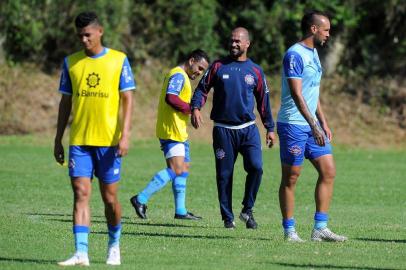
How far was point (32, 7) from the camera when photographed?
30266 mm

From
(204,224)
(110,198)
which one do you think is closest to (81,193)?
(110,198)

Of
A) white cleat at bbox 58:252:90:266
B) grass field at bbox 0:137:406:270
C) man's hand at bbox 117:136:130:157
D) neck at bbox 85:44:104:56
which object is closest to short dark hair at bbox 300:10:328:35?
grass field at bbox 0:137:406:270

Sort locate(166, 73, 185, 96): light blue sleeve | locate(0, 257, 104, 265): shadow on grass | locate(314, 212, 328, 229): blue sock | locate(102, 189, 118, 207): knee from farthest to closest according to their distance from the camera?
locate(166, 73, 185, 96): light blue sleeve → locate(314, 212, 328, 229): blue sock → locate(0, 257, 104, 265): shadow on grass → locate(102, 189, 118, 207): knee

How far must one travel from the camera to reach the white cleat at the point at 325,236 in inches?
416

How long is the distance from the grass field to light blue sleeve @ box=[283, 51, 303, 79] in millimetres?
1708

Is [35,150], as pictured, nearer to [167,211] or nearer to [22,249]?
[167,211]

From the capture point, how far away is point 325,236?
10.6 metres

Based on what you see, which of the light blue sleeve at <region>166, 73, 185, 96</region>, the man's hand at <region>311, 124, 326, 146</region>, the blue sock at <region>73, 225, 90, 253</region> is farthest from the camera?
the light blue sleeve at <region>166, 73, 185, 96</region>

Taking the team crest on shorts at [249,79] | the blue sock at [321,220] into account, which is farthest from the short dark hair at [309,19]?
the blue sock at [321,220]

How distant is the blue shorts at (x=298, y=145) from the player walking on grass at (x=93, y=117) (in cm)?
242

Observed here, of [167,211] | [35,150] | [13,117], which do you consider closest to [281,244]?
[167,211]

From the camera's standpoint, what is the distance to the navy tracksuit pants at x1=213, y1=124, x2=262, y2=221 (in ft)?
39.4

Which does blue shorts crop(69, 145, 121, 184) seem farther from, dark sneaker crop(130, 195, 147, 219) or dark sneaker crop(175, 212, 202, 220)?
dark sneaker crop(175, 212, 202, 220)

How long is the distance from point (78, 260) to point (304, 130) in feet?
10.2
